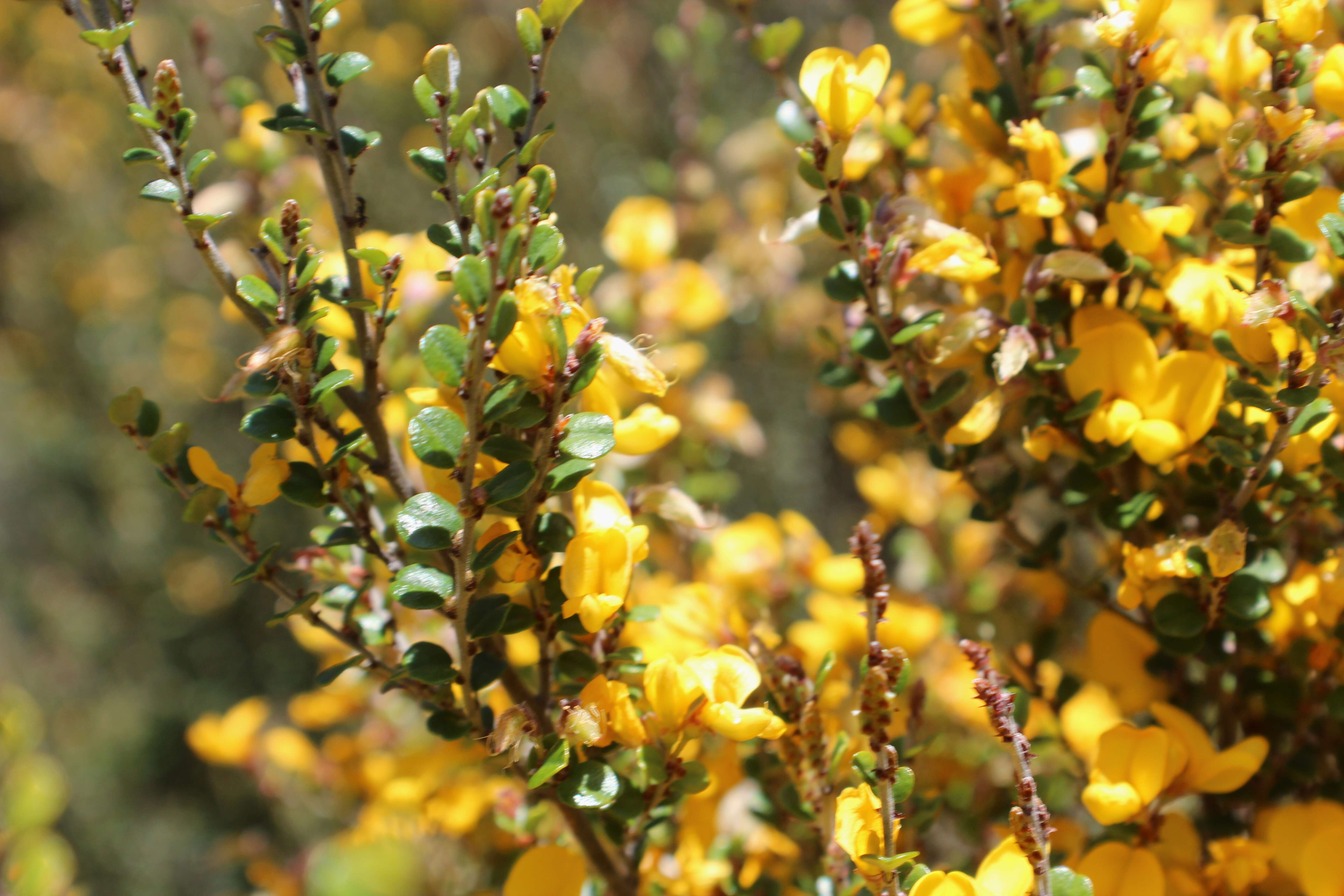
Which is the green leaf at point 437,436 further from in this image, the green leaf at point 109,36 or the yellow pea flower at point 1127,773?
the yellow pea flower at point 1127,773

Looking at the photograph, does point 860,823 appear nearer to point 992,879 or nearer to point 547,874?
point 992,879

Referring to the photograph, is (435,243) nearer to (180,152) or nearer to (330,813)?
(180,152)

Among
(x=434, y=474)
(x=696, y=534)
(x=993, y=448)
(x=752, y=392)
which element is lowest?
(x=752, y=392)

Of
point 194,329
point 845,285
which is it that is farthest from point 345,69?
point 194,329

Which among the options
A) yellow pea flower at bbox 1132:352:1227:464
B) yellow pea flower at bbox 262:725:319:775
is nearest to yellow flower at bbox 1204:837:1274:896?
yellow pea flower at bbox 1132:352:1227:464

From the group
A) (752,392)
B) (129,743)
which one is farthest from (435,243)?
(129,743)

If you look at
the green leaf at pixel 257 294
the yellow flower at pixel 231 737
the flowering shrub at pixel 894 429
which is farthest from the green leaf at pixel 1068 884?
the yellow flower at pixel 231 737
